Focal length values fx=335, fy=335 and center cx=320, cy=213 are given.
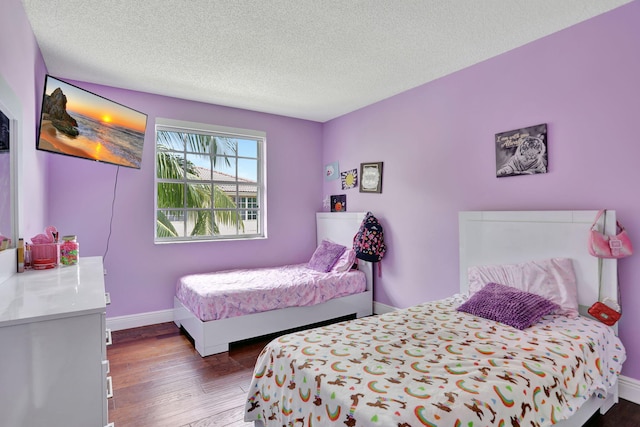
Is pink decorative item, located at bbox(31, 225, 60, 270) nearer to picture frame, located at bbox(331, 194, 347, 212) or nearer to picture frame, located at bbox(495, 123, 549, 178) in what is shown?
picture frame, located at bbox(331, 194, 347, 212)

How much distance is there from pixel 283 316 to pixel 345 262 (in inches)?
39.4

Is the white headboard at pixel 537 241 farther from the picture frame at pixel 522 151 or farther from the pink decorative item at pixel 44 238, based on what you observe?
the pink decorative item at pixel 44 238

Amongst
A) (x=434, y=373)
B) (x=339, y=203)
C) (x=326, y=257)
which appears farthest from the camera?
(x=339, y=203)

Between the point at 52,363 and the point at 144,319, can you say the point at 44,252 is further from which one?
the point at 144,319

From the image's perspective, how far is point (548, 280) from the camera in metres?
2.25

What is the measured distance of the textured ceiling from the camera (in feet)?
6.88

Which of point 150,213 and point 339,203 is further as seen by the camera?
point 339,203

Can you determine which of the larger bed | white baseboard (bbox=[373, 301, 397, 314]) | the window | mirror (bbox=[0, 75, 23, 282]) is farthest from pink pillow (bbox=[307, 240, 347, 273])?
mirror (bbox=[0, 75, 23, 282])

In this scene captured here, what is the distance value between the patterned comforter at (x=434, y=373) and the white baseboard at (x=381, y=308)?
1.65 m

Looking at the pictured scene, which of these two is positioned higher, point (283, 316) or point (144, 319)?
point (283, 316)

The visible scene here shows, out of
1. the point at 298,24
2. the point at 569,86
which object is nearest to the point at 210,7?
the point at 298,24

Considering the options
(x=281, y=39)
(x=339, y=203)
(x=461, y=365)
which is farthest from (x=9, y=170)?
(x=339, y=203)

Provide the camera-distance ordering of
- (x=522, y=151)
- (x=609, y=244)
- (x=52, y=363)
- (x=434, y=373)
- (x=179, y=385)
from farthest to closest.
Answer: (x=522, y=151) → (x=179, y=385) → (x=609, y=244) → (x=434, y=373) → (x=52, y=363)

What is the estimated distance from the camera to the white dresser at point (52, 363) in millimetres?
1079
